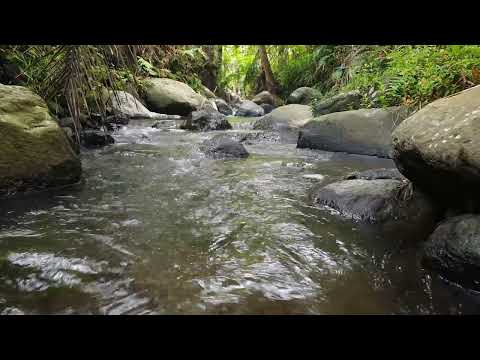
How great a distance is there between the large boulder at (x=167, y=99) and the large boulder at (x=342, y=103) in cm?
463

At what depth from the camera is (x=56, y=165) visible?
3260mm

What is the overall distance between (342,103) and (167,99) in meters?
5.64

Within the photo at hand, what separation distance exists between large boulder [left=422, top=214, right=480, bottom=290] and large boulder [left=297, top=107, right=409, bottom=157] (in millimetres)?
3483

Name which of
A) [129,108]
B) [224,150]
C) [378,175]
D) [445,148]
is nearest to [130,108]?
[129,108]

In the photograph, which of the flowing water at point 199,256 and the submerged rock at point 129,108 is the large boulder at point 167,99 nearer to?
the submerged rock at point 129,108

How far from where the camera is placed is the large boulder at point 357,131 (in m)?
5.42

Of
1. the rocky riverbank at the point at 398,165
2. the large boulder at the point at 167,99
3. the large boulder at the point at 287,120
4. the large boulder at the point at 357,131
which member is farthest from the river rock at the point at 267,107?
the rocky riverbank at the point at 398,165

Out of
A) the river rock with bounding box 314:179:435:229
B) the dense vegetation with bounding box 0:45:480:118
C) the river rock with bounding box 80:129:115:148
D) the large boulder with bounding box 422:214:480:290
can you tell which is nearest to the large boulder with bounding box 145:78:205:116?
the dense vegetation with bounding box 0:45:480:118

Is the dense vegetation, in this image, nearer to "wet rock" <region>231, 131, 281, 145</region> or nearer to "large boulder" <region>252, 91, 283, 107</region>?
"large boulder" <region>252, 91, 283, 107</region>

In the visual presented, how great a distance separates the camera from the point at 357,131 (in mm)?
5727

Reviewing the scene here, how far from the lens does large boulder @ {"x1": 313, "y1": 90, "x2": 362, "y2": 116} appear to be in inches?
276
